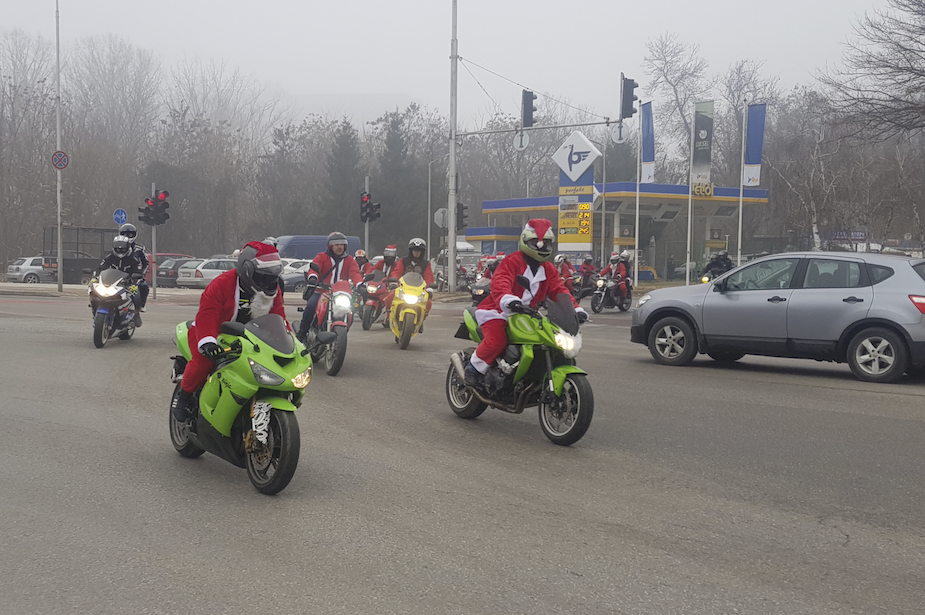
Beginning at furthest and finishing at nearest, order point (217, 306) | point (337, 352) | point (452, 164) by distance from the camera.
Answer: point (452, 164)
point (337, 352)
point (217, 306)

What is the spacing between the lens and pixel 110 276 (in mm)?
13680

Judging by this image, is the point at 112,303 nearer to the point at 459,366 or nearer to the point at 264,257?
the point at 459,366

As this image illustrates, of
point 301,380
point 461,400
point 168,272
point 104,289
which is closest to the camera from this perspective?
point 301,380

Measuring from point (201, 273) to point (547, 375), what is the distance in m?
34.2

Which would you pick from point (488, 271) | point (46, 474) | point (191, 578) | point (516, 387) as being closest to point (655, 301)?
point (516, 387)

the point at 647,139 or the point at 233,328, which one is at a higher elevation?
the point at 647,139

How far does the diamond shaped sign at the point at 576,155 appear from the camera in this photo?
94.6 ft

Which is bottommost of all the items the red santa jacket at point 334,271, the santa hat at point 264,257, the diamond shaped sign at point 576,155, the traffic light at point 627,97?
the red santa jacket at point 334,271

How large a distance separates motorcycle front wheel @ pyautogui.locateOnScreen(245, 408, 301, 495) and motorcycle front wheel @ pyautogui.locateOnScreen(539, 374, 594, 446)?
245 cm

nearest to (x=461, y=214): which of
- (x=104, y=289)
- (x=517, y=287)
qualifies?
(x=104, y=289)

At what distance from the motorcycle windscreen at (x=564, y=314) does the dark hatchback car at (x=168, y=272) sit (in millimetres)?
35770

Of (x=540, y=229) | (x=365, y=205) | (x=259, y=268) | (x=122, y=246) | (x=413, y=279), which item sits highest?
(x=365, y=205)

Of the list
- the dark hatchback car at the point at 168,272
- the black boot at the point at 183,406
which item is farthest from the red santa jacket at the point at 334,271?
the dark hatchback car at the point at 168,272

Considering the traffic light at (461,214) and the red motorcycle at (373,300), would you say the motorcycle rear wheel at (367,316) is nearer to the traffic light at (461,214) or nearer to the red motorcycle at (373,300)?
the red motorcycle at (373,300)
